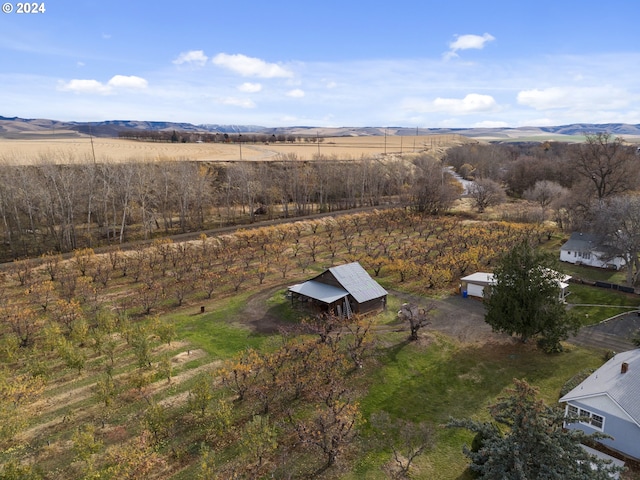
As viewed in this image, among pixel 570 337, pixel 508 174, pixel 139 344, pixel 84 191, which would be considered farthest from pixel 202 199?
pixel 508 174

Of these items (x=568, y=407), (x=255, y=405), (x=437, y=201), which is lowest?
(x=255, y=405)

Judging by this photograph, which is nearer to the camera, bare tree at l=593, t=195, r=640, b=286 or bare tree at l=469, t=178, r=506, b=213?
bare tree at l=593, t=195, r=640, b=286

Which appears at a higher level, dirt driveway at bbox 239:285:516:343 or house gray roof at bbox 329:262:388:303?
house gray roof at bbox 329:262:388:303

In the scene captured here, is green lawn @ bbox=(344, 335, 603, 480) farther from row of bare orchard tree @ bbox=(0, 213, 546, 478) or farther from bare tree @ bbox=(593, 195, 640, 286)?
bare tree @ bbox=(593, 195, 640, 286)

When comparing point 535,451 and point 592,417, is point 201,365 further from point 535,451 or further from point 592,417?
point 592,417

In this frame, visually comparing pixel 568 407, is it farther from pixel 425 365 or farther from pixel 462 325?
pixel 462 325

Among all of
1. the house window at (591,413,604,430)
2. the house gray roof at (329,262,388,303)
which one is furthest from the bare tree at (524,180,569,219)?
the house window at (591,413,604,430)
